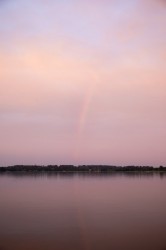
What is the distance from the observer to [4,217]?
50.2 ft

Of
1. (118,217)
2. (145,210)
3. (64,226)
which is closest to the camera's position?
(64,226)

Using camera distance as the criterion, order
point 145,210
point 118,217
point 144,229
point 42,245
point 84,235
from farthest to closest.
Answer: point 145,210
point 118,217
point 144,229
point 84,235
point 42,245

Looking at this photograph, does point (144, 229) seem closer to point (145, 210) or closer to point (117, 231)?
point (117, 231)

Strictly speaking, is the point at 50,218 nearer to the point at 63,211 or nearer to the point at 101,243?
the point at 63,211

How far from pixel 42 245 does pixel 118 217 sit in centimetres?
556

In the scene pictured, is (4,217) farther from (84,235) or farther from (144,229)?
(144,229)

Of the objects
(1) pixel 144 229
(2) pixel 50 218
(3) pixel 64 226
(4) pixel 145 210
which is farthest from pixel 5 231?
(4) pixel 145 210

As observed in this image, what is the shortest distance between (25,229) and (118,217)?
418 cm

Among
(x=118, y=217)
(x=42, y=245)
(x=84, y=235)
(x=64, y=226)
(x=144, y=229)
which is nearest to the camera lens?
(x=42, y=245)

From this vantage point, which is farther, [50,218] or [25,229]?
[50,218]

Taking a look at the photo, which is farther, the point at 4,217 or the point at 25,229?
the point at 4,217

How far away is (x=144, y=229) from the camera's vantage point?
40.1ft

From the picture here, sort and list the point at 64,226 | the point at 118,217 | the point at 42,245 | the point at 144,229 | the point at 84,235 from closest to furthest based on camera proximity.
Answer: the point at 42,245, the point at 84,235, the point at 144,229, the point at 64,226, the point at 118,217

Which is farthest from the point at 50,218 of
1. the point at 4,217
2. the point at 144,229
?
the point at 144,229
